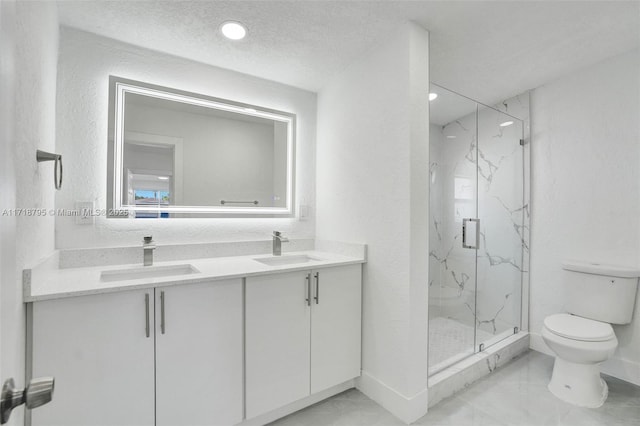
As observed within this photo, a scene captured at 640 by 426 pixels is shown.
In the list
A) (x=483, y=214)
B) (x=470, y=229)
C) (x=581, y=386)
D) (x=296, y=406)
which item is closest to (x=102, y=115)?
(x=296, y=406)

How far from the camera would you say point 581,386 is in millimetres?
1825

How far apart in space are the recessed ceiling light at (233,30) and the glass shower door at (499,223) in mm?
1933

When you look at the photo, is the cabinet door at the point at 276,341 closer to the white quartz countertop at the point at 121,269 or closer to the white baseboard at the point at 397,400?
the white quartz countertop at the point at 121,269

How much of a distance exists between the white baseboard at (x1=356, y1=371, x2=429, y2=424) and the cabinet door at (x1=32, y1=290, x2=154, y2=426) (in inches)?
48.9

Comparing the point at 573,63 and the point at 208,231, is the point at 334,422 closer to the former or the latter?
the point at 208,231

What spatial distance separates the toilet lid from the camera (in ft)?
5.83

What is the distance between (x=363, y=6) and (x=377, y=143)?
74cm

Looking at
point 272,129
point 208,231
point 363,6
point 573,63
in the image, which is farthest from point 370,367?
point 573,63

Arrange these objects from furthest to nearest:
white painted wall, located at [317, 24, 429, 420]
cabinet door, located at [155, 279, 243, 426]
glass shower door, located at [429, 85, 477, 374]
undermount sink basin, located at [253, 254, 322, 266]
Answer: glass shower door, located at [429, 85, 477, 374], undermount sink basin, located at [253, 254, 322, 266], white painted wall, located at [317, 24, 429, 420], cabinet door, located at [155, 279, 243, 426]

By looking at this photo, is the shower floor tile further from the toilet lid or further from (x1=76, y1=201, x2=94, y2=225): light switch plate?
(x1=76, y1=201, x2=94, y2=225): light switch plate

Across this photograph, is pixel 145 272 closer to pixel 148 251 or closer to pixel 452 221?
pixel 148 251

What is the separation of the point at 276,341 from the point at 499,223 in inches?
83.7

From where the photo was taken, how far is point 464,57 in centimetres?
205

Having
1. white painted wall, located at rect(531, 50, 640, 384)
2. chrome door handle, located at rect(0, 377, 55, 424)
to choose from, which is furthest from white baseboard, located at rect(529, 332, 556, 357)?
chrome door handle, located at rect(0, 377, 55, 424)
